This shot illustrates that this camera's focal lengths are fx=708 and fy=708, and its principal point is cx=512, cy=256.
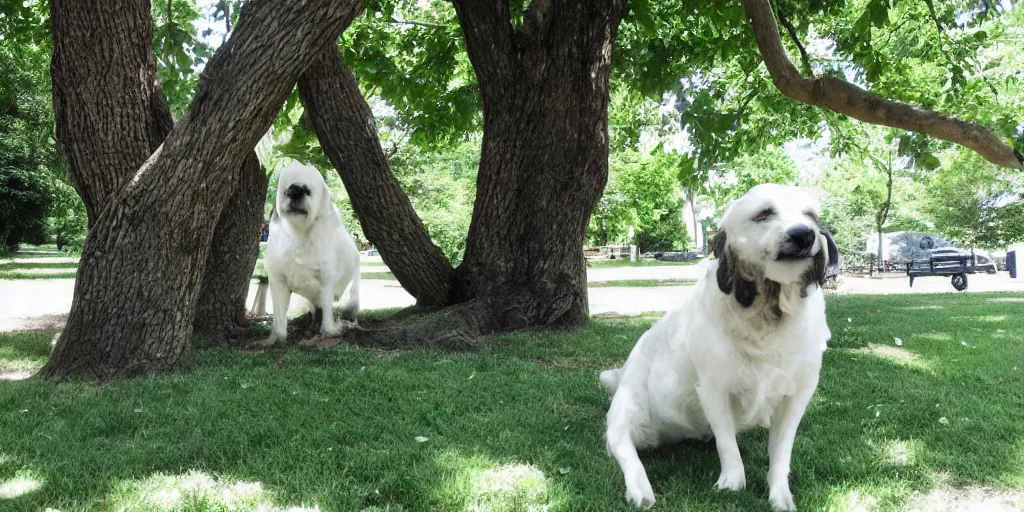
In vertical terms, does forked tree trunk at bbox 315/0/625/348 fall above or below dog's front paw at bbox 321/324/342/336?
above

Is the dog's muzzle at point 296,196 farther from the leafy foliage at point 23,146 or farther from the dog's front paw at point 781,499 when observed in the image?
the leafy foliage at point 23,146

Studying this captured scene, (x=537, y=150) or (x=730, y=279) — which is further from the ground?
(x=537, y=150)

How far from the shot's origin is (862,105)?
280 inches

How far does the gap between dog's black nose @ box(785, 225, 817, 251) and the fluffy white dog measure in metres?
4.99

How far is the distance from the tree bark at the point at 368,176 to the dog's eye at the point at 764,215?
229 inches

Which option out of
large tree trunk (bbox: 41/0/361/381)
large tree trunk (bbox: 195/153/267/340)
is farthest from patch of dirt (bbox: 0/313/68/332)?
large tree trunk (bbox: 41/0/361/381)

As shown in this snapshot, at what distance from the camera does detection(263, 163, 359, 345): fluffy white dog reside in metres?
6.62

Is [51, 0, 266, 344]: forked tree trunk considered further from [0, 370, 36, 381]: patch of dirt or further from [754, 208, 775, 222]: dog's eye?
[754, 208, 775, 222]: dog's eye

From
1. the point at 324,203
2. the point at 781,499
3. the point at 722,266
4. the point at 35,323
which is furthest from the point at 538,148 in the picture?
the point at 35,323

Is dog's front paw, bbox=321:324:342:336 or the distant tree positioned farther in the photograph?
the distant tree

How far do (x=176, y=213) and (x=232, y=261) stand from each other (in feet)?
7.97

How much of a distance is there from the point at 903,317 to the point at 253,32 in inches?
348

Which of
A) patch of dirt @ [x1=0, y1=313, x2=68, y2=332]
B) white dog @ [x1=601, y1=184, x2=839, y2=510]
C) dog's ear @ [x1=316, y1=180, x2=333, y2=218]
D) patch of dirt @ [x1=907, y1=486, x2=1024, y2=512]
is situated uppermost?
dog's ear @ [x1=316, y1=180, x2=333, y2=218]

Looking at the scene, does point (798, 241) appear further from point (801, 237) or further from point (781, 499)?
point (781, 499)
